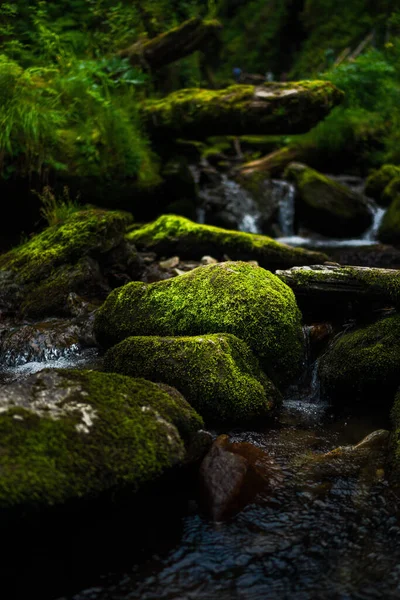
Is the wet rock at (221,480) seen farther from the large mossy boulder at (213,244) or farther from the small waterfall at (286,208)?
the small waterfall at (286,208)

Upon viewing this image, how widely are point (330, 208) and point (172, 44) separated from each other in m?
4.71

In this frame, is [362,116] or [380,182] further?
[362,116]

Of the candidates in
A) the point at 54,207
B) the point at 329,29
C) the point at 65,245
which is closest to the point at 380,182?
the point at 54,207

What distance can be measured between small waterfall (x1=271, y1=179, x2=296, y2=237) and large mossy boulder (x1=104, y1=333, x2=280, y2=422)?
293 inches

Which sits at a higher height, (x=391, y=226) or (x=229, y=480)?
(x=229, y=480)

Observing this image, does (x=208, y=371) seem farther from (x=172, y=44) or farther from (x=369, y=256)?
(x=172, y=44)

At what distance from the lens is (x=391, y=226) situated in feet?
33.4

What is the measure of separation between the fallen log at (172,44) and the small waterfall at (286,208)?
346 cm

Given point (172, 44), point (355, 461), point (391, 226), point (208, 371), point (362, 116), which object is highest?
point (172, 44)

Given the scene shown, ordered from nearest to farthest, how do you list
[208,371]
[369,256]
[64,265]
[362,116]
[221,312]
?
[208,371]
[221,312]
[64,265]
[369,256]
[362,116]

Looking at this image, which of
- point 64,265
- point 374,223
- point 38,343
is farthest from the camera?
point 374,223

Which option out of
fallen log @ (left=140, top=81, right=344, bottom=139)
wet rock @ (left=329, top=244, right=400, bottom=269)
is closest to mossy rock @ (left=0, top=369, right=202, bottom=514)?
wet rock @ (left=329, top=244, right=400, bottom=269)

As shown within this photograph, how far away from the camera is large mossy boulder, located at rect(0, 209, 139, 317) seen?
6.27m

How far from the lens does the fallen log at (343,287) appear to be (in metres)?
4.58
